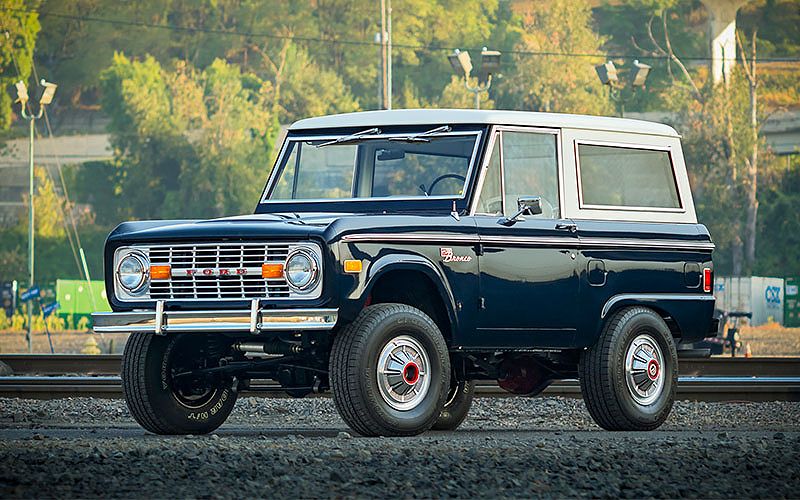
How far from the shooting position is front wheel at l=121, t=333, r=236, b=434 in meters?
10.5

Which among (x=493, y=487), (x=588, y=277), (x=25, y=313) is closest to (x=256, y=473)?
(x=493, y=487)

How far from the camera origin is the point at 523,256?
1062 centimetres

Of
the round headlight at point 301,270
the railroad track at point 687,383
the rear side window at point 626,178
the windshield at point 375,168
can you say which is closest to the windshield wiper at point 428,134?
the windshield at point 375,168

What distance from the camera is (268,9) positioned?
272 feet

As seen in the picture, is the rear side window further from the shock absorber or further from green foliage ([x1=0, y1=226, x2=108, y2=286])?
green foliage ([x1=0, y1=226, x2=108, y2=286])

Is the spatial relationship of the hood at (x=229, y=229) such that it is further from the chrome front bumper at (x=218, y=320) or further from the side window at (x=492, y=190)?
the side window at (x=492, y=190)

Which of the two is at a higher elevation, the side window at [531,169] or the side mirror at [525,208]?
the side window at [531,169]

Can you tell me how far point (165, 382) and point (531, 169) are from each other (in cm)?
301

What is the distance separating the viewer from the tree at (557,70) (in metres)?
67.2

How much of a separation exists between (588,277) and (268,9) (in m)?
73.4

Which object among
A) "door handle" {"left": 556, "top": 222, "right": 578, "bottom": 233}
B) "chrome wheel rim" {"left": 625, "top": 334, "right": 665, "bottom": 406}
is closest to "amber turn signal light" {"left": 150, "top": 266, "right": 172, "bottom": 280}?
"door handle" {"left": 556, "top": 222, "right": 578, "bottom": 233}

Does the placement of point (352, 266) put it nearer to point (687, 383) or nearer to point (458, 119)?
point (458, 119)

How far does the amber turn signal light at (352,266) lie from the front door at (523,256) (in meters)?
1.07

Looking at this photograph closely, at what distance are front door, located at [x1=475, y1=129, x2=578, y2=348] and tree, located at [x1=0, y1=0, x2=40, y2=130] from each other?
6104cm
